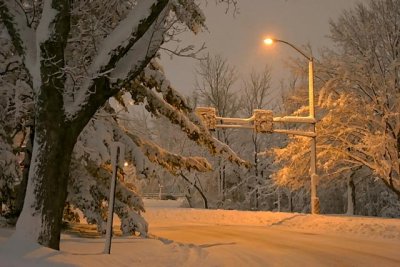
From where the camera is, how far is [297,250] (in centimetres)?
1159

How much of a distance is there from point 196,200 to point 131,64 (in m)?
34.8

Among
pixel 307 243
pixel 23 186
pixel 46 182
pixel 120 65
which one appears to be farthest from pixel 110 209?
pixel 307 243

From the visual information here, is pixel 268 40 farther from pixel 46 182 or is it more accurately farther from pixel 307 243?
pixel 46 182

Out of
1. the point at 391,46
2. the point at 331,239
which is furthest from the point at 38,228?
the point at 391,46

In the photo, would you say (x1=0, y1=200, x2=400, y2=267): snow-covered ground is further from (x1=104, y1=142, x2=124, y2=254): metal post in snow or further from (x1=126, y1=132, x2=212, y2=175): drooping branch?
(x1=126, y1=132, x2=212, y2=175): drooping branch

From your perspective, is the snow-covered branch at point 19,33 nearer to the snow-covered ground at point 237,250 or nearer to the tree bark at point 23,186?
the snow-covered ground at point 237,250

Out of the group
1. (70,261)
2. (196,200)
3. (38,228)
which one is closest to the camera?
(70,261)

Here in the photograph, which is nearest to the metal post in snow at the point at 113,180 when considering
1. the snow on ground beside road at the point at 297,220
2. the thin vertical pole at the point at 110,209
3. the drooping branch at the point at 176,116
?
the thin vertical pole at the point at 110,209

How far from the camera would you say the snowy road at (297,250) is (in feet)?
32.1

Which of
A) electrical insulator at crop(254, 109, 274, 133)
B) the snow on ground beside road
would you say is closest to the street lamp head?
electrical insulator at crop(254, 109, 274, 133)

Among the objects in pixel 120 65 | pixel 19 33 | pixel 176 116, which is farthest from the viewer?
pixel 176 116

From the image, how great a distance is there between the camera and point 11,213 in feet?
37.4

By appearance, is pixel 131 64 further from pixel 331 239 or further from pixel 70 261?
pixel 331 239

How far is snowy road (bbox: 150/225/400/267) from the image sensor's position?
9.80 meters
